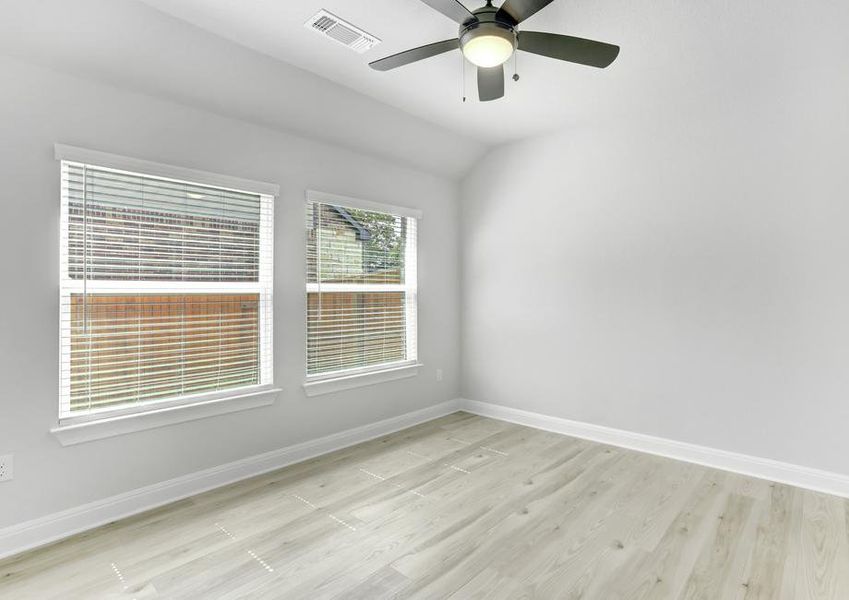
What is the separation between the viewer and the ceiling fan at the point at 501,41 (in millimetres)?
1929

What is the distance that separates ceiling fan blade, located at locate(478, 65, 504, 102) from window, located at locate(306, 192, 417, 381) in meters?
1.56

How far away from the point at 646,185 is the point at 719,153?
1.73 ft

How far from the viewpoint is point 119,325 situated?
2.63 meters

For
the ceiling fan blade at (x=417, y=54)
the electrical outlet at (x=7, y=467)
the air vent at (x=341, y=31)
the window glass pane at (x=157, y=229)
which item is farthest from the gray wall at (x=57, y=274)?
the ceiling fan blade at (x=417, y=54)

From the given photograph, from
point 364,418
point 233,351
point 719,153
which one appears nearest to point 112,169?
point 233,351

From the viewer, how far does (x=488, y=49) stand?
6.87 ft

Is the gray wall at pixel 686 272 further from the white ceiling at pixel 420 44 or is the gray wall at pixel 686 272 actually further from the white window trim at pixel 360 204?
the white window trim at pixel 360 204

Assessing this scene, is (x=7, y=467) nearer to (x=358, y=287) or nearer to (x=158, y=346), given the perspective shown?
(x=158, y=346)

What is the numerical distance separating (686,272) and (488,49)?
2409 mm

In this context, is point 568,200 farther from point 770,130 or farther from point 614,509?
point 614,509

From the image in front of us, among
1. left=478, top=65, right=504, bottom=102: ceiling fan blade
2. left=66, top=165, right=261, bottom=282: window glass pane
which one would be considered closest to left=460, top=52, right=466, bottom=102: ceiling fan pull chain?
left=478, top=65, right=504, bottom=102: ceiling fan blade

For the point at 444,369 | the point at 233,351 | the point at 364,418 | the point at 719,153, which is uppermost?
the point at 719,153

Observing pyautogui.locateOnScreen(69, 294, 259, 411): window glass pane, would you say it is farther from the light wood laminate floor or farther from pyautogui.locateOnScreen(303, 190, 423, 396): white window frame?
the light wood laminate floor

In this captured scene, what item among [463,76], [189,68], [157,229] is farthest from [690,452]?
[189,68]
